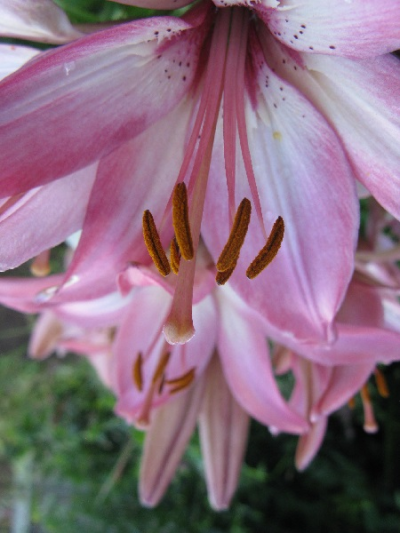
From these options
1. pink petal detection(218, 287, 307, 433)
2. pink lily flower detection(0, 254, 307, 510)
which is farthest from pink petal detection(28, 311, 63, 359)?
pink petal detection(218, 287, 307, 433)

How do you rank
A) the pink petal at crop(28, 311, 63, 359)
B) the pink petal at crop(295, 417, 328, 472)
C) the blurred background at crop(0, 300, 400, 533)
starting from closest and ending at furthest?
the pink petal at crop(295, 417, 328, 472)
the pink petal at crop(28, 311, 63, 359)
the blurred background at crop(0, 300, 400, 533)

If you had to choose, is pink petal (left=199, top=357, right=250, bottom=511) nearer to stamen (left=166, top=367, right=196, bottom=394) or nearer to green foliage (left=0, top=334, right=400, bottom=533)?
stamen (left=166, top=367, right=196, bottom=394)

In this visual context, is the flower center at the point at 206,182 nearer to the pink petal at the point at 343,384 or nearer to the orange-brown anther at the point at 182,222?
the orange-brown anther at the point at 182,222

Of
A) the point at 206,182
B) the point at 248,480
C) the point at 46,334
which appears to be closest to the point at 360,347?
the point at 206,182

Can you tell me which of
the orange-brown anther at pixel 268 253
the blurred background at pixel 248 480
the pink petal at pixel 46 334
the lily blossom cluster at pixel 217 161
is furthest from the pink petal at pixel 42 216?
the blurred background at pixel 248 480

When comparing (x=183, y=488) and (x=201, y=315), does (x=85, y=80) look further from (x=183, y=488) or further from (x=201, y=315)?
(x=183, y=488)

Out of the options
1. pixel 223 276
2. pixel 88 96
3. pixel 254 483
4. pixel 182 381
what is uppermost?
pixel 88 96

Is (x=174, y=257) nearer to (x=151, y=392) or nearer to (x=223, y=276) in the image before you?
(x=223, y=276)
